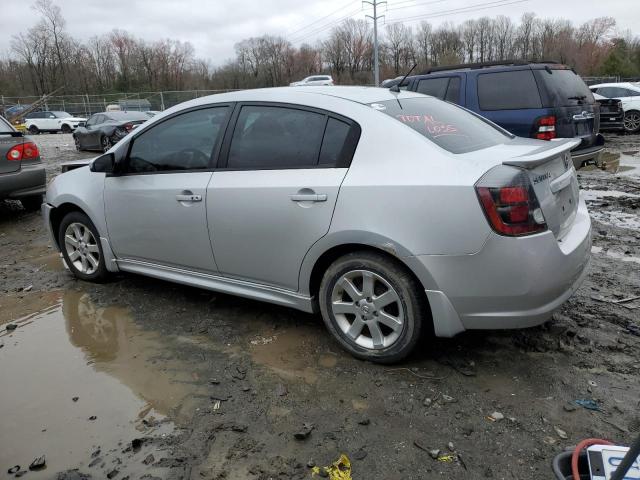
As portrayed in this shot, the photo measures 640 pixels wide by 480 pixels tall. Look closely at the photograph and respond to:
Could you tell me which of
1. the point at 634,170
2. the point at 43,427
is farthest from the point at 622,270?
the point at 634,170

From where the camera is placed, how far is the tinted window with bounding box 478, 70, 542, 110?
7318mm

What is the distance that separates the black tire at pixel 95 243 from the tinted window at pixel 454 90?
557 cm

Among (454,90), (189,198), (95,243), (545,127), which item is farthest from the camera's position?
(454,90)

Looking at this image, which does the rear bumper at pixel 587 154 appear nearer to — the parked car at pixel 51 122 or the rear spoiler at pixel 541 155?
the rear spoiler at pixel 541 155

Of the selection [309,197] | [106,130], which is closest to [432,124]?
[309,197]

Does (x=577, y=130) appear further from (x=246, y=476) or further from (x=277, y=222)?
(x=246, y=476)

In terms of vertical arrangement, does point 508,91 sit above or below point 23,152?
above

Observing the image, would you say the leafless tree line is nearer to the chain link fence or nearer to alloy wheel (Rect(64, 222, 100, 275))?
the chain link fence

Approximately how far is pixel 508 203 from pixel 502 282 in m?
0.41

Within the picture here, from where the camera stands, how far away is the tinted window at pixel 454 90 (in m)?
7.88

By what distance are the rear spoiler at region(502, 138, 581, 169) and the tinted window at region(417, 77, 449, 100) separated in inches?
192

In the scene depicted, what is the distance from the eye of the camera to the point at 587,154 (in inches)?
298

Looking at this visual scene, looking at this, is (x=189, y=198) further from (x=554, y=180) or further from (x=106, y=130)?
(x=106, y=130)

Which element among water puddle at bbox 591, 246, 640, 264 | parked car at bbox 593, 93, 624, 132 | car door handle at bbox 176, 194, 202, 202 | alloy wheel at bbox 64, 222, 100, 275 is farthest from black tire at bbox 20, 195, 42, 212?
parked car at bbox 593, 93, 624, 132
